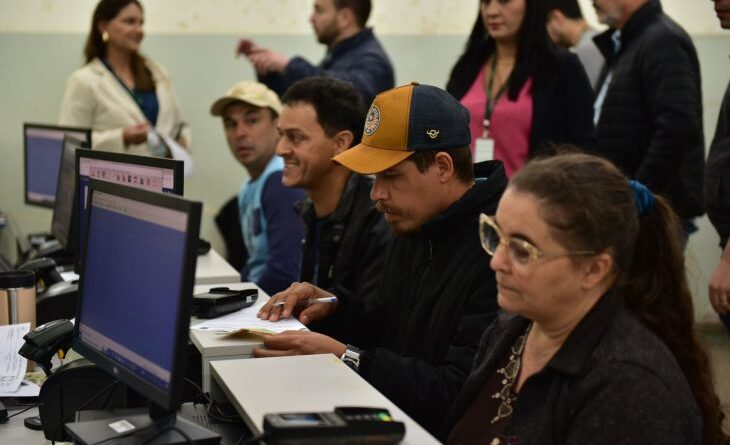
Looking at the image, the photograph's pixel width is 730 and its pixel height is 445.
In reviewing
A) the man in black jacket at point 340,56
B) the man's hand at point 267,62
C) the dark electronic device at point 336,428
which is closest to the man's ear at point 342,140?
the man in black jacket at point 340,56

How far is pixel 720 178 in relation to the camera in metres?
2.52

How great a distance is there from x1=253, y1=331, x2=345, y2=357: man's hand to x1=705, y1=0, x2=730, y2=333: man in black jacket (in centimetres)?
105

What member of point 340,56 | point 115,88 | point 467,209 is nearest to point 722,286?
point 467,209

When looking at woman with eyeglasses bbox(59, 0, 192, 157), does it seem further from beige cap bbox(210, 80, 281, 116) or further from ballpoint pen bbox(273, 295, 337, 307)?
ballpoint pen bbox(273, 295, 337, 307)

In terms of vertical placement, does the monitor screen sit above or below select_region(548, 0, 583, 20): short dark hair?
below

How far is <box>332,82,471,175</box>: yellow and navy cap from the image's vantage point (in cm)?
215

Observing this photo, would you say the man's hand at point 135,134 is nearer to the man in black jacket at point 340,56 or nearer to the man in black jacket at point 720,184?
the man in black jacket at point 340,56

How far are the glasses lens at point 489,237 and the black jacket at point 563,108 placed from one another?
1654mm

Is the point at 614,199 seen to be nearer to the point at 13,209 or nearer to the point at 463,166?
the point at 463,166

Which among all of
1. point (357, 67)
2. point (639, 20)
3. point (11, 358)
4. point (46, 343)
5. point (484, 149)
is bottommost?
point (11, 358)

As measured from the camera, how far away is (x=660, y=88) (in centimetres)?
333

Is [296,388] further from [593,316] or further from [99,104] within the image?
[99,104]

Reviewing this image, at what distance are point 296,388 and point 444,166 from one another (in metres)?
0.75

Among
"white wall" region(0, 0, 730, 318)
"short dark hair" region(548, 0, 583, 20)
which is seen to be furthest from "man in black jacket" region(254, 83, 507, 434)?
"white wall" region(0, 0, 730, 318)
